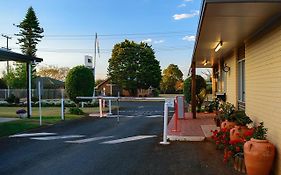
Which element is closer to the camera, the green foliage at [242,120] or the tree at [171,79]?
the green foliage at [242,120]

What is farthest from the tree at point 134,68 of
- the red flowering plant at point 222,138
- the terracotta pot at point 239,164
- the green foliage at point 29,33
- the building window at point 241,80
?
the terracotta pot at point 239,164

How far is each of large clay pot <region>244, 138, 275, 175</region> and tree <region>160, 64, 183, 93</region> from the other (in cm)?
5335

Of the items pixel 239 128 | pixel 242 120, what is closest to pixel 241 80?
pixel 242 120

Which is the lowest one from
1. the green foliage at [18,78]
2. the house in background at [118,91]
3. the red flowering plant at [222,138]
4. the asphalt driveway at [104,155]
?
the asphalt driveway at [104,155]

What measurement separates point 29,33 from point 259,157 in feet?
147

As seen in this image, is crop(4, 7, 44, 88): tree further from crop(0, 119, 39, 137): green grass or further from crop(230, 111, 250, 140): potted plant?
crop(230, 111, 250, 140): potted plant

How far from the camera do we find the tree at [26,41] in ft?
147

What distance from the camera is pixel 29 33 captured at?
45.6m

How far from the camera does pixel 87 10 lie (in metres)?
23.0

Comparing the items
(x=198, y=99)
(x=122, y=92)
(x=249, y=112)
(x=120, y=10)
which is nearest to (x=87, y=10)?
(x=120, y=10)

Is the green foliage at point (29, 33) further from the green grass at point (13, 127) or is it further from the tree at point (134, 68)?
the green grass at point (13, 127)

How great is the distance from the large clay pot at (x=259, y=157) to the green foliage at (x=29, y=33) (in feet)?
143

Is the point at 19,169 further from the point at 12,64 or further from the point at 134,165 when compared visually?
the point at 12,64

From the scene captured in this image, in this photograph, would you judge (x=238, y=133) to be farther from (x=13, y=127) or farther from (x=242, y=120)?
(x=13, y=127)
